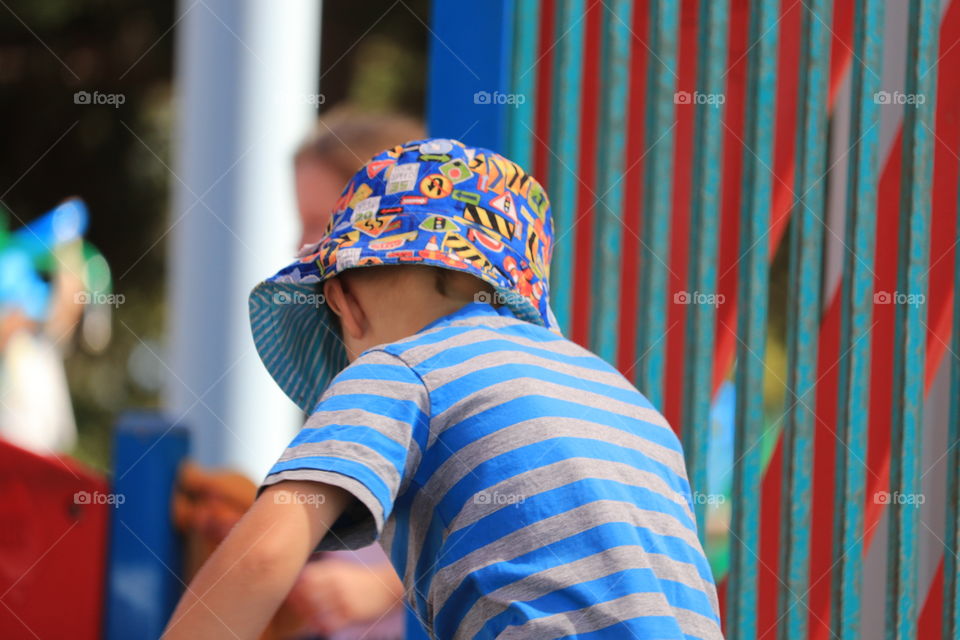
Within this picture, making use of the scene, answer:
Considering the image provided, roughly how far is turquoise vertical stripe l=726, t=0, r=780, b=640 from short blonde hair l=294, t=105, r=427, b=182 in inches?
51.0

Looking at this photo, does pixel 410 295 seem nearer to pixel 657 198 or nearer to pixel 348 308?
pixel 348 308

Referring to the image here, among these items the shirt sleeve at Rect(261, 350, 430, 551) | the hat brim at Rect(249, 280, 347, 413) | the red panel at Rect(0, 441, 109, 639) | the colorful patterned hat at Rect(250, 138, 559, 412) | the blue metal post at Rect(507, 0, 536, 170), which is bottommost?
the red panel at Rect(0, 441, 109, 639)

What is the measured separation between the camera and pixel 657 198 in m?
1.90

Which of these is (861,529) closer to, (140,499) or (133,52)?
(140,499)

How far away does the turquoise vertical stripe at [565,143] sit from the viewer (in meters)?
1.96

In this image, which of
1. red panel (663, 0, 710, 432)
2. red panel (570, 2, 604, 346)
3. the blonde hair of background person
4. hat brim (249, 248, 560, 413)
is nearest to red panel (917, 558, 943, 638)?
red panel (663, 0, 710, 432)

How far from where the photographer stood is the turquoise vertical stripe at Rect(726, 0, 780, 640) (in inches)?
70.7

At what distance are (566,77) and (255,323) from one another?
0.70m

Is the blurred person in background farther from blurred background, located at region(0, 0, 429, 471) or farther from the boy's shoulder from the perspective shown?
blurred background, located at region(0, 0, 429, 471)

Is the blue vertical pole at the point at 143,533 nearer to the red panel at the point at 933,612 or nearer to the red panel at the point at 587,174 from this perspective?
the red panel at the point at 587,174

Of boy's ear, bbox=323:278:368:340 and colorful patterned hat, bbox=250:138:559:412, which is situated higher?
colorful patterned hat, bbox=250:138:559:412

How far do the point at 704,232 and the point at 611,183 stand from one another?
0.18m

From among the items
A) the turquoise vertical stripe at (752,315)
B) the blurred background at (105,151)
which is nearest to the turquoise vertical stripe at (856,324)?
the turquoise vertical stripe at (752,315)

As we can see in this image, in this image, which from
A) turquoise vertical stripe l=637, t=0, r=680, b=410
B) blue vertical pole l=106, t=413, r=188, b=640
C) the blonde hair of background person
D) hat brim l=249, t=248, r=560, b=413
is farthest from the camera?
the blonde hair of background person
